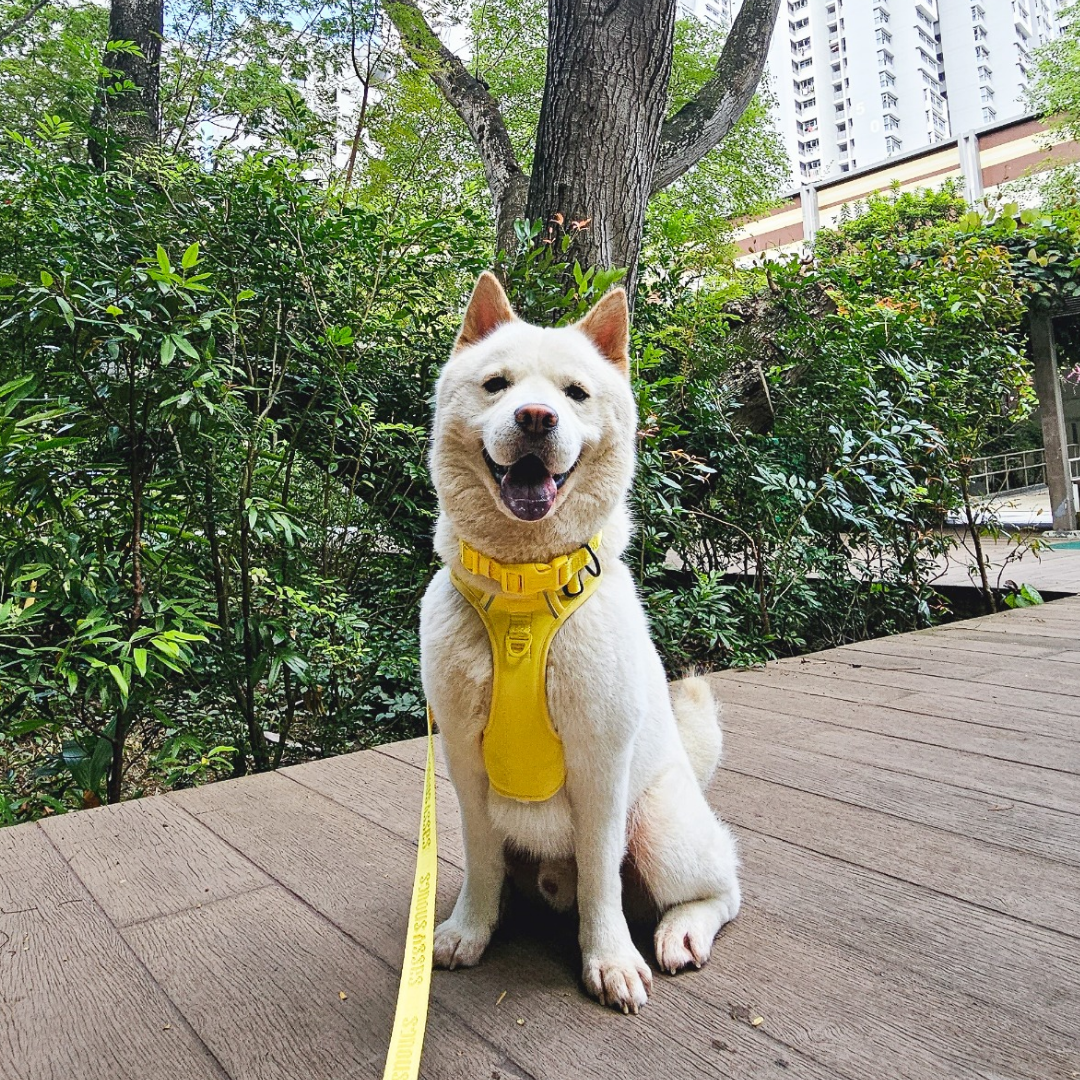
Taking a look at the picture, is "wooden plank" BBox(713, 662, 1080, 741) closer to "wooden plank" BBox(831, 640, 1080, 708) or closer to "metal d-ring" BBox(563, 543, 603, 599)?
"wooden plank" BBox(831, 640, 1080, 708)

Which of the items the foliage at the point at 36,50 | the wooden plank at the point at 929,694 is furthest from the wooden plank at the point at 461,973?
the foliage at the point at 36,50

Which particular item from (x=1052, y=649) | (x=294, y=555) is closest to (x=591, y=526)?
(x=294, y=555)

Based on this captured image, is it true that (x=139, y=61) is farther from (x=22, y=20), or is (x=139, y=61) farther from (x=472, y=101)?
(x=22, y=20)

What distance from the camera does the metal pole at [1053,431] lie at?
10.4m

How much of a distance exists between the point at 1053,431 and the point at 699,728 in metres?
11.3

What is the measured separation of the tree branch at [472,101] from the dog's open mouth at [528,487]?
159 inches

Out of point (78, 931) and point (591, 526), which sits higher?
point (591, 526)

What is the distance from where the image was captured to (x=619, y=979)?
1232 mm

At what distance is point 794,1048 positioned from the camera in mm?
1114

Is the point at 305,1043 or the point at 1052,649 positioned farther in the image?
the point at 1052,649

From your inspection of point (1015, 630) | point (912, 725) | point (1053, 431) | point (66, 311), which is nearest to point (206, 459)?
point (66, 311)

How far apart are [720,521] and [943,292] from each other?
77.6 inches

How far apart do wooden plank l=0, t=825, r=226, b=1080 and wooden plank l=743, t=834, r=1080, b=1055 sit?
1.11m

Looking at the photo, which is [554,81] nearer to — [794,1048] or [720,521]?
[720,521]
